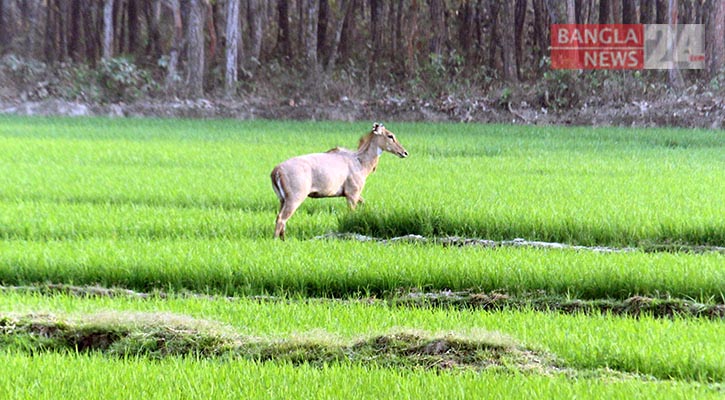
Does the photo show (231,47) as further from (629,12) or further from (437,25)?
(629,12)

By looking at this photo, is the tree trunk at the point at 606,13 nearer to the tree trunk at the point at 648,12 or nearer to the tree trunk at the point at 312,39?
the tree trunk at the point at 648,12

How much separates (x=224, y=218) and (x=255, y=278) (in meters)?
2.06

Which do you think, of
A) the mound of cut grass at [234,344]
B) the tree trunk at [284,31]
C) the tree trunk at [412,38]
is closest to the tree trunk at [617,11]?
the tree trunk at [412,38]

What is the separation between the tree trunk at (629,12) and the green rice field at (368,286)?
1304 cm

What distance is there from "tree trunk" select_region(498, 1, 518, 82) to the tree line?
1.0 inches

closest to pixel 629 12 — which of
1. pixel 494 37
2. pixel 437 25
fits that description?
pixel 494 37

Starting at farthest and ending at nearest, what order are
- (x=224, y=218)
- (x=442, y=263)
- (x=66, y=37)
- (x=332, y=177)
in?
(x=66, y=37), (x=224, y=218), (x=332, y=177), (x=442, y=263)

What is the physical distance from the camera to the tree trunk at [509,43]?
917 inches

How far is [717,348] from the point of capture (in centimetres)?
457

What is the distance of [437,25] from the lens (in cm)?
2548

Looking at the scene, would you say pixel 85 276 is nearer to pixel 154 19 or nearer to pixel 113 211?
pixel 113 211

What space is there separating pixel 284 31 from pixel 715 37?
33.4ft

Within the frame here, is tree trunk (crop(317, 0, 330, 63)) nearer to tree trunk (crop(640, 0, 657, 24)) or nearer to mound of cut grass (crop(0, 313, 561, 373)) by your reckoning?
tree trunk (crop(640, 0, 657, 24))

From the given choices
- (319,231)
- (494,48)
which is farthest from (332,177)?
(494,48)
